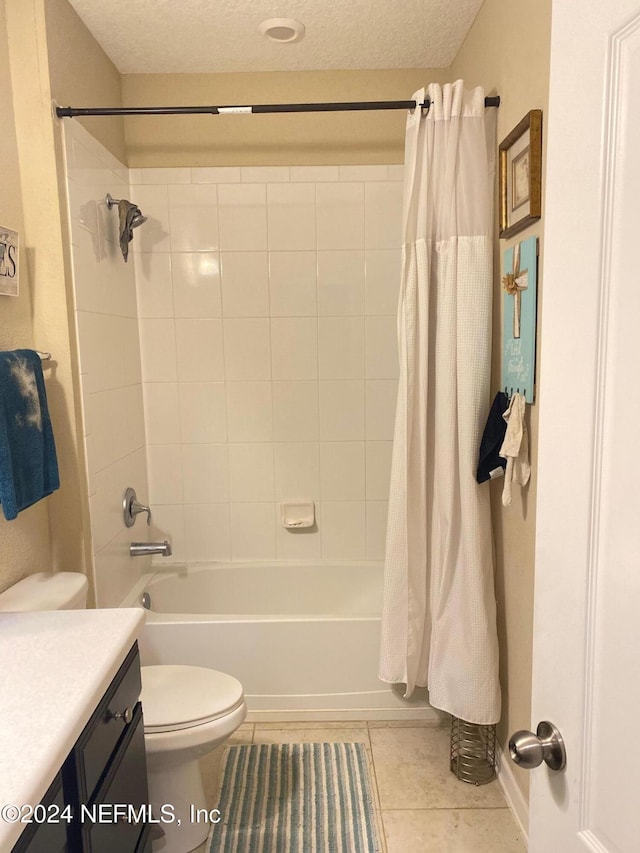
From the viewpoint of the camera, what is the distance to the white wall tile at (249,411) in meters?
2.86

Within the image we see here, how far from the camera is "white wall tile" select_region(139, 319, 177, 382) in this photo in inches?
111

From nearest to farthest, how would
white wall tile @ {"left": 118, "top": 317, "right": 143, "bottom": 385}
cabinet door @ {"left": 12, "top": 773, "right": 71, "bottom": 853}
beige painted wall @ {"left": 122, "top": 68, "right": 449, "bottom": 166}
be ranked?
1. cabinet door @ {"left": 12, "top": 773, "right": 71, "bottom": 853}
2. white wall tile @ {"left": 118, "top": 317, "right": 143, "bottom": 385}
3. beige painted wall @ {"left": 122, "top": 68, "right": 449, "bottom": 166}

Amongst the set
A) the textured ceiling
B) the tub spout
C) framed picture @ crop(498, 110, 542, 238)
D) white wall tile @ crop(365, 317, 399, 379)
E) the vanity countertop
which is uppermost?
the textured ceiling

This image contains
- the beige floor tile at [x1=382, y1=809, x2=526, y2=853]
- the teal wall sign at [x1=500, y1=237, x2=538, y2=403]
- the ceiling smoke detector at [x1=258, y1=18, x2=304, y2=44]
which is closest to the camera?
the teal wall sign at [x1=500, y1=237, x2=538, y2=403]

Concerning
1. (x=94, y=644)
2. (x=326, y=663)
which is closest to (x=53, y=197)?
(x=94, y=644)

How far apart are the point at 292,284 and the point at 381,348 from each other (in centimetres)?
50

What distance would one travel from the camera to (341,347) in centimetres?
284

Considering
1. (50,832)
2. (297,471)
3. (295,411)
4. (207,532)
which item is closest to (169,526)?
(207,532)

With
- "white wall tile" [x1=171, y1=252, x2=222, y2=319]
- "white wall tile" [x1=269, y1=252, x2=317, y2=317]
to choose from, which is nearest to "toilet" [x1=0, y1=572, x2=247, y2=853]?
"white wall tile" [x1=171, y1=252, x2=222, y2=319]

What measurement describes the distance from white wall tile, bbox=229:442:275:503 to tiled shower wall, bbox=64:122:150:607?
17.0 inches

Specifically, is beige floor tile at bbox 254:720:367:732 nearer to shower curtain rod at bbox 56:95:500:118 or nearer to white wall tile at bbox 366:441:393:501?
white wall tile at bbox 366:441:393:501

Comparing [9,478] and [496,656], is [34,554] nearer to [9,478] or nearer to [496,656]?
[9,478]

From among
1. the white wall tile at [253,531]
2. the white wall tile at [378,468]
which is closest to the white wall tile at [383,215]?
the white wall tile at [378,468]

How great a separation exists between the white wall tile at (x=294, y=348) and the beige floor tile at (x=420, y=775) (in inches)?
60.4
